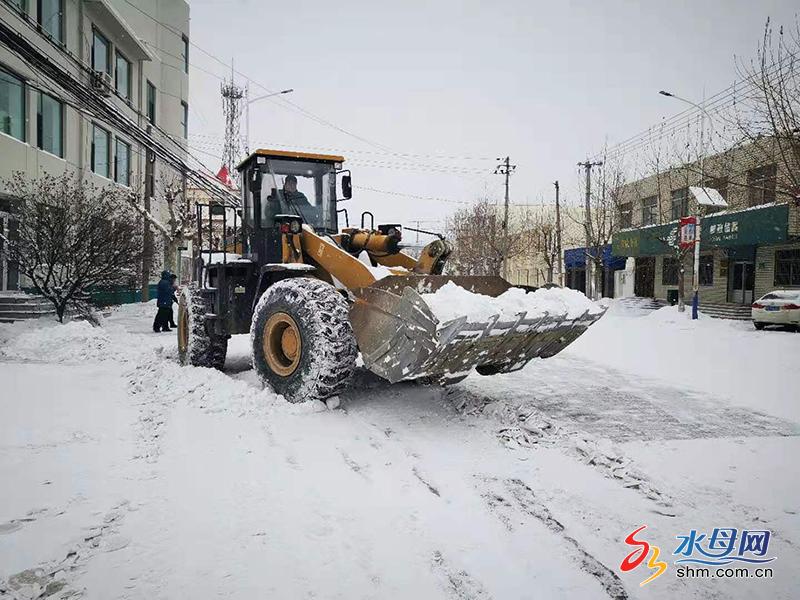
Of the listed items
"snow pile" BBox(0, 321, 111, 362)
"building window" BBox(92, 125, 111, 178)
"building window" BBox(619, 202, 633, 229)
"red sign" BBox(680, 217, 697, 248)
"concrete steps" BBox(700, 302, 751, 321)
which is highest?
"building window" BBox(92, 125, 111, 178)

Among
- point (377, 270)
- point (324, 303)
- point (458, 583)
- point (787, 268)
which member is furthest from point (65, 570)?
point (787, 268)

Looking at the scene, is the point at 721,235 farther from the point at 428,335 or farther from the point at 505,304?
the point at 428,335

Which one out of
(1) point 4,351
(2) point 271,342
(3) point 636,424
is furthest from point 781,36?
(1) point 4,351

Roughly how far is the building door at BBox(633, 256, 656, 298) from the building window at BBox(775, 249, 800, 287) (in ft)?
26.6

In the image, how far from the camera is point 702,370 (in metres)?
8.80

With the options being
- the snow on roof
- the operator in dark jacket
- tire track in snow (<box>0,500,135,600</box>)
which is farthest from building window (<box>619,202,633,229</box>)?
tire track in snow (<box>0,500,135,600</box>)

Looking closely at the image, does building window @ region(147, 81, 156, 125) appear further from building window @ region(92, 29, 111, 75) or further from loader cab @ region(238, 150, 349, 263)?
loader cab @ region(238, 150, 349, 263)

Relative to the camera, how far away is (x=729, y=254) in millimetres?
24562

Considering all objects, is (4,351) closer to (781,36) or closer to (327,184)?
(327,184)

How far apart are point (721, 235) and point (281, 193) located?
2209cm

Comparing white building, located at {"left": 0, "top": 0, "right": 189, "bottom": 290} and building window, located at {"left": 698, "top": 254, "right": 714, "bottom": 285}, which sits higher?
white building, located at {"left": 0, "top": 0, "right": 189, "bottom": 290}

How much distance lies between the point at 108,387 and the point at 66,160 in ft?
51.5

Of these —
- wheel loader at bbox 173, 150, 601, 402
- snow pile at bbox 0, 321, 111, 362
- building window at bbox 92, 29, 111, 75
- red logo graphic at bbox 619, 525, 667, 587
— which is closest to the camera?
red logo graphic at bbox 619, 525, 667, 587

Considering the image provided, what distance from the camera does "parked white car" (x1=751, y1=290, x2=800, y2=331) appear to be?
15812 mm
